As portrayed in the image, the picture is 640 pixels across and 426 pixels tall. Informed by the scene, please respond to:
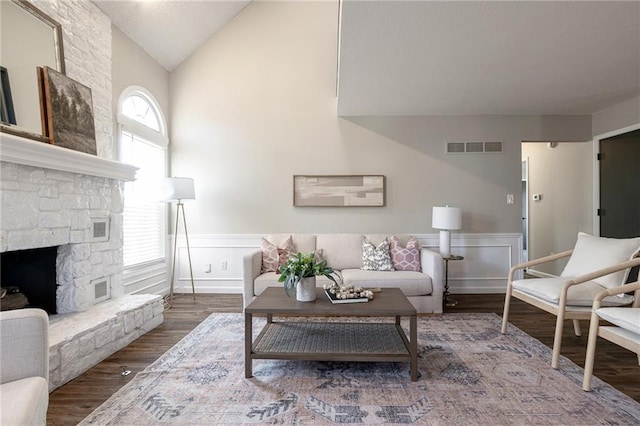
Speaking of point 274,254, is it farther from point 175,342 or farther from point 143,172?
point 143,172

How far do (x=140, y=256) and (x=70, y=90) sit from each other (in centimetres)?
189

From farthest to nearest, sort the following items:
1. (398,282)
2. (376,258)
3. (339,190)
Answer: (339,190), (376,258), (398,282)

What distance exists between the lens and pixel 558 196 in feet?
16.5

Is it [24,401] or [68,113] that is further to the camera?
[68,113]

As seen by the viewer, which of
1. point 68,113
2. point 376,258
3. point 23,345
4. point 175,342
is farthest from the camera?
point 376,258

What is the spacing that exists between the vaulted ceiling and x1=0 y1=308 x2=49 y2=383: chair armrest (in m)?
2.34

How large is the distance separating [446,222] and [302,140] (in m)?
2.10

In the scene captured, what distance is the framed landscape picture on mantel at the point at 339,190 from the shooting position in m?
4.32

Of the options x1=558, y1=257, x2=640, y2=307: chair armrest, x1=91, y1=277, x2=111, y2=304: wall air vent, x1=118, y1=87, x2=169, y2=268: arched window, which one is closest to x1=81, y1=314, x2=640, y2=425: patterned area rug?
x1=558, y1=257, x2=640, y2=307: chair armrest

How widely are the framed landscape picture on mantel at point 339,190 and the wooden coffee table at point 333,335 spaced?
73.4 inches

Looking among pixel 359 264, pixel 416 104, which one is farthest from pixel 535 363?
pixel 416 104

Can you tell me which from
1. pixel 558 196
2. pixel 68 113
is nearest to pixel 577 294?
pixel 558 196

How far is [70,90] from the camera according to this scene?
2.61 m

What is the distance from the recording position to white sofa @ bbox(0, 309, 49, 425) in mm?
1148
